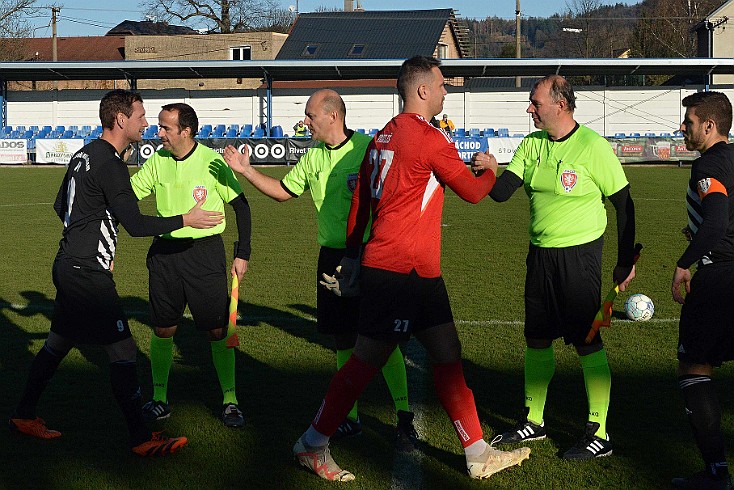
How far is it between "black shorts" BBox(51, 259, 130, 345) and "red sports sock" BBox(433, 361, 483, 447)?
1797 mm

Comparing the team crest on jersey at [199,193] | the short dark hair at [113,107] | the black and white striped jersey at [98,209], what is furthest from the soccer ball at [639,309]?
the short dark hair at [113,107]

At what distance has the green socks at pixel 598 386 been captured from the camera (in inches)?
193

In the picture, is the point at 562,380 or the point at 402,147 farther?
the point at 562,380

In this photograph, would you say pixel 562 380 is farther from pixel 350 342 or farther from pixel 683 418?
pixel 350 342

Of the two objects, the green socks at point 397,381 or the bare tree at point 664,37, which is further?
the bare tree at point 664,37

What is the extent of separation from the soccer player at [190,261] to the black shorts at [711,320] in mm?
2725

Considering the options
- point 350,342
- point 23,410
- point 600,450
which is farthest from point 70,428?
point 600,450

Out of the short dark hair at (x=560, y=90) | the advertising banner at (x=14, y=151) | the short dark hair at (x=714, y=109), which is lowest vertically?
the short dark hair at (x=714, y=109)

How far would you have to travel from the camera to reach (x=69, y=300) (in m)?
4.91

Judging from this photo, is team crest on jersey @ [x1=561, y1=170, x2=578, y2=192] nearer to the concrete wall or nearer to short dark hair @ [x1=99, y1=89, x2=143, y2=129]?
short dark hair @ [x1=99, y1=89, x2=143, y2=129]

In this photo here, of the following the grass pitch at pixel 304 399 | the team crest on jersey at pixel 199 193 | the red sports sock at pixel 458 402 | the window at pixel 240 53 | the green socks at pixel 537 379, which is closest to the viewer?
the red sports sock at pixel 458 402

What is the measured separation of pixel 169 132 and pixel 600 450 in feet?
10.3

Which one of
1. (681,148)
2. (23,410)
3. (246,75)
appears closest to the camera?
(23,410)

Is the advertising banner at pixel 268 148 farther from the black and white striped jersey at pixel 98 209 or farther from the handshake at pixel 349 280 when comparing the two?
the handshake at pixel 349 280
